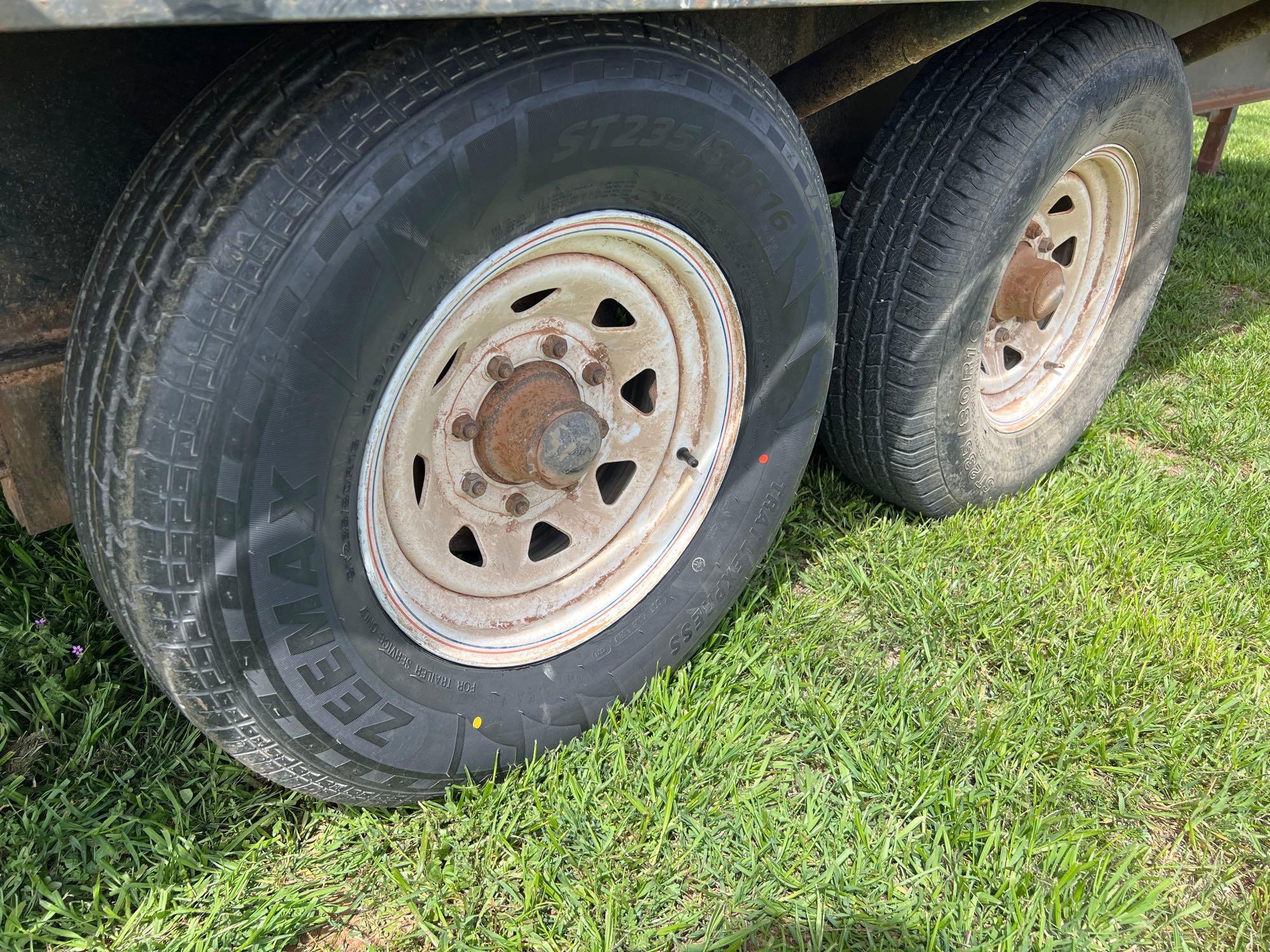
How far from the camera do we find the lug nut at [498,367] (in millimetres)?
1553

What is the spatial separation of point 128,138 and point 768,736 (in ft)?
5.04

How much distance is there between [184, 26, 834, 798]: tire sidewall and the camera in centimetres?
113

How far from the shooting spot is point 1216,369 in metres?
3.36

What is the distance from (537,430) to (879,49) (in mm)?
1050

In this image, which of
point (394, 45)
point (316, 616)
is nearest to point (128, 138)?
point (394, 45)

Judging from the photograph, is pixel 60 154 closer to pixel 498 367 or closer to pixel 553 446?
pixel 498 367

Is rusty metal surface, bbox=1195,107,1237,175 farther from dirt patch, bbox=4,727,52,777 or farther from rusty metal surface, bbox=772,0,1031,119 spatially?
dirt patch, bbox=4,727,52,777

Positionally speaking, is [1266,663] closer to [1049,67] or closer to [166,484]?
[1049,67]

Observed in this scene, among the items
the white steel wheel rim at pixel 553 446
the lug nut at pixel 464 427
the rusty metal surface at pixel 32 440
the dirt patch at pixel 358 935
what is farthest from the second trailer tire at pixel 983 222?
the rusty metal surface at pixel 32 440

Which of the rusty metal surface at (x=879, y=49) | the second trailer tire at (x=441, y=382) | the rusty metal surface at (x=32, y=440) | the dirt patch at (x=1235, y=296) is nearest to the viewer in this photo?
the second trailer tire at (x=441, y=382)

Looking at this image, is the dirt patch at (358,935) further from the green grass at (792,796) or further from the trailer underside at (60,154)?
the trailer underside at (60,154)

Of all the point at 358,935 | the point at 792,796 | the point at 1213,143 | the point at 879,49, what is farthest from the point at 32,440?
the point at 1213,143

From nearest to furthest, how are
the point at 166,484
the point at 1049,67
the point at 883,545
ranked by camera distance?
the point at 166,484, the point at 1049,67, the point at 883,545

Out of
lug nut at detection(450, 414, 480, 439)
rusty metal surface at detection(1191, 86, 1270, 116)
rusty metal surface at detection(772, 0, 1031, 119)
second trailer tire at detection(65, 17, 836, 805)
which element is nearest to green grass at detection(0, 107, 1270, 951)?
second trailer tire at detection(65, 17, 836, 805)
